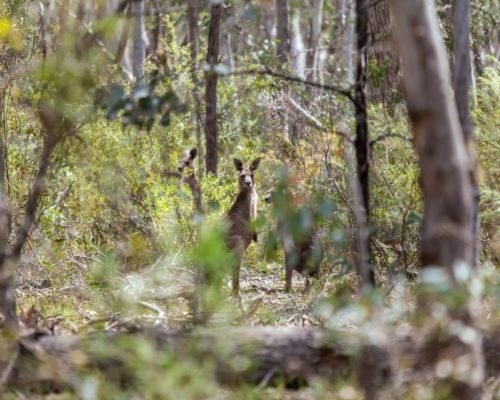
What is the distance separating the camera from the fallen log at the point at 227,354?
4.78 metres

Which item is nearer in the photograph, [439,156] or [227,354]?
[439,156]

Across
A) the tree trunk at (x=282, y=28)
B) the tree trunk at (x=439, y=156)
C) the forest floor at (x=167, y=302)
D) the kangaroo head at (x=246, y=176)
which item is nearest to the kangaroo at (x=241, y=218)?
→ the kangaroo head at (x=246, y=176)

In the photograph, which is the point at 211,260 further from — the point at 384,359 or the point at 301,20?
the point at 301,20

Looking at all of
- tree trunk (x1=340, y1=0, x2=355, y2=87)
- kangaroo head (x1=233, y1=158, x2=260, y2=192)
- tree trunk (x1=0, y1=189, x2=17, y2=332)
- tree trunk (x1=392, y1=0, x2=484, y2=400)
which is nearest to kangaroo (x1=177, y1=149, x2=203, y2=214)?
kangaroo head (x1=233, y1=158, x2=260, y2=192)

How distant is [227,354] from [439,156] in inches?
58.6

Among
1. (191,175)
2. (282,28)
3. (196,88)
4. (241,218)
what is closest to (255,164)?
(191,175)

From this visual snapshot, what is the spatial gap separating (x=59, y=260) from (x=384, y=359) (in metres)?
5.45

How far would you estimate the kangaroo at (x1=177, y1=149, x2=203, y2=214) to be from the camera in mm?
10715

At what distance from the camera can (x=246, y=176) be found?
458 inches

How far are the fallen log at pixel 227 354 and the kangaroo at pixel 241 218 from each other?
4307mm

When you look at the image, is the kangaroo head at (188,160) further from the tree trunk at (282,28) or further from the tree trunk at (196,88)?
the tree trunk at (282,28)

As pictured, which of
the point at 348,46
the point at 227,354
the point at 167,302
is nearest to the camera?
the point at 227,354

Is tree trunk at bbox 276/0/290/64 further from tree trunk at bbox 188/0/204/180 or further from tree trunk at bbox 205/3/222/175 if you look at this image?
tree trunk at bbox 205/3/222/175

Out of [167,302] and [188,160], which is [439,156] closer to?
[167,302]
